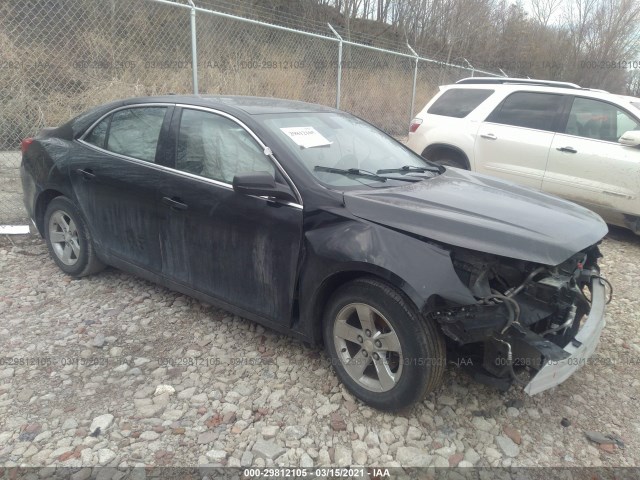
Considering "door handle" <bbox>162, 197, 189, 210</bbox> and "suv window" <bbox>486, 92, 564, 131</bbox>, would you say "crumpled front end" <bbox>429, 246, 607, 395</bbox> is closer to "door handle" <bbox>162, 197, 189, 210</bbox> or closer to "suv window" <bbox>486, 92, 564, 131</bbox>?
"door handle" <bbox>162, 197, 189, 210</bbox>

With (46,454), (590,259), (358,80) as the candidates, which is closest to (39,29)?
(358,80)

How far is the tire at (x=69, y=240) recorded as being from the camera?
407cm

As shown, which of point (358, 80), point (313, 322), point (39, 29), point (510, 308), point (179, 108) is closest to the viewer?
point (510, 308)

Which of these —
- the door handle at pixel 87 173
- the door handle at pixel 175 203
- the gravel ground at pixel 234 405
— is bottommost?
the gravel ground at pixel 234 405

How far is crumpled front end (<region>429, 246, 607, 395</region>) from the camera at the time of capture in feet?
7.68

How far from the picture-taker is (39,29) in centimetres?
858

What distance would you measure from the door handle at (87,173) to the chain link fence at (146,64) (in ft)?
7.05

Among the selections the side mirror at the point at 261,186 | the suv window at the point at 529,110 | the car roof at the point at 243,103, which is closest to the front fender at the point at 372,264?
the side mirror at the point at 261,186

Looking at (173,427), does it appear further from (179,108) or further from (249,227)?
(179,108)

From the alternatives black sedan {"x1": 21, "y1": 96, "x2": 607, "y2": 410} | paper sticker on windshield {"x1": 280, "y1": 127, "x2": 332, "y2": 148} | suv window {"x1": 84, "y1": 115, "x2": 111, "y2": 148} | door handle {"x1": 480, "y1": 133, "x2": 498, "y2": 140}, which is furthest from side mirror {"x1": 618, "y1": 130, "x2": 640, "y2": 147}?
suv window {"x1": 84, "y1": 115, "x2": 111, "y2": 148}

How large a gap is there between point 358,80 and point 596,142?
7014 millimetres

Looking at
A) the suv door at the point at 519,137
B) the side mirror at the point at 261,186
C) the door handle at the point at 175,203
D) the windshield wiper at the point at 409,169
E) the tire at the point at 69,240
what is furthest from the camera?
the suv door at the point at 519,137

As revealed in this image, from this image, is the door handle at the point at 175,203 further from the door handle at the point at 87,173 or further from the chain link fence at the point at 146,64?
the chain link fence at the point at 146,64

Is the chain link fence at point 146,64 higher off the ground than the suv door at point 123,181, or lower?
higher
